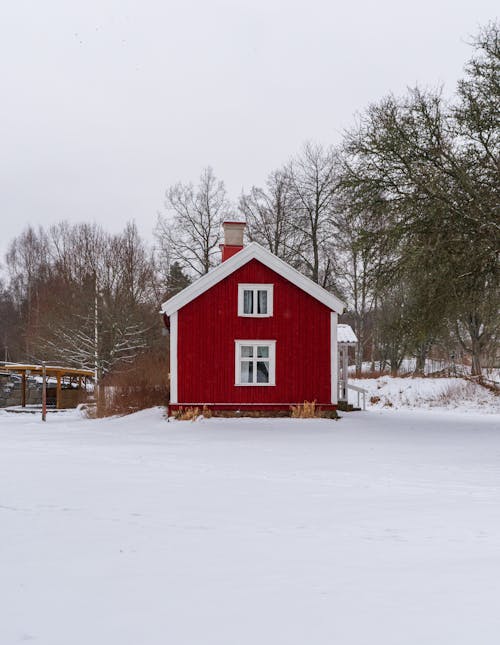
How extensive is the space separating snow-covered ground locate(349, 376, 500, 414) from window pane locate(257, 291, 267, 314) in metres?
12.5

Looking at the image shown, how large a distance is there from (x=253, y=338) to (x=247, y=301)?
1276 mm

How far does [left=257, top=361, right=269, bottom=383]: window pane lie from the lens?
78.1ft

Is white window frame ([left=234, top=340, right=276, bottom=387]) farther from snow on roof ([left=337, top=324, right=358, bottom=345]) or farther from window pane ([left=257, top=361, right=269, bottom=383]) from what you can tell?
snow on roof ([left=337, top=324, right=358, bottom=345])

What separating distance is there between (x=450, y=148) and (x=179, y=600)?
1711cm

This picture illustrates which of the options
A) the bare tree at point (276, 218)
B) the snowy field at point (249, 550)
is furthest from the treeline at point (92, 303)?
the snowy field at point (249, 550)

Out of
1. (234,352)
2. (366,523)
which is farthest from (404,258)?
(366,523)

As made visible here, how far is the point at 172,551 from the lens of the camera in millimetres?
6672

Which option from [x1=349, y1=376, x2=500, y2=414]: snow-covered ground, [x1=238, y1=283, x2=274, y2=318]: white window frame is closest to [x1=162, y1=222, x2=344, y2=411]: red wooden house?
[x1=238, y1=283, x2=274, y2=318]: white window frame

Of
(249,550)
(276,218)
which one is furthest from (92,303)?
(249,550)

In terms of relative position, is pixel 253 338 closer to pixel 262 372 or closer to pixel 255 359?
pixel 255 359

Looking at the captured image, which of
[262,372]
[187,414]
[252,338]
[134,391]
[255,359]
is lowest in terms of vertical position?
[187,414]

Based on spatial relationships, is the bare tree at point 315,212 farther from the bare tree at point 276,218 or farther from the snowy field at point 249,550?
the snowy field at point 249,550

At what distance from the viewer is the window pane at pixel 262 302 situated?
24062 millimetres

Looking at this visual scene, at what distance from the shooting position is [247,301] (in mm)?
24078
